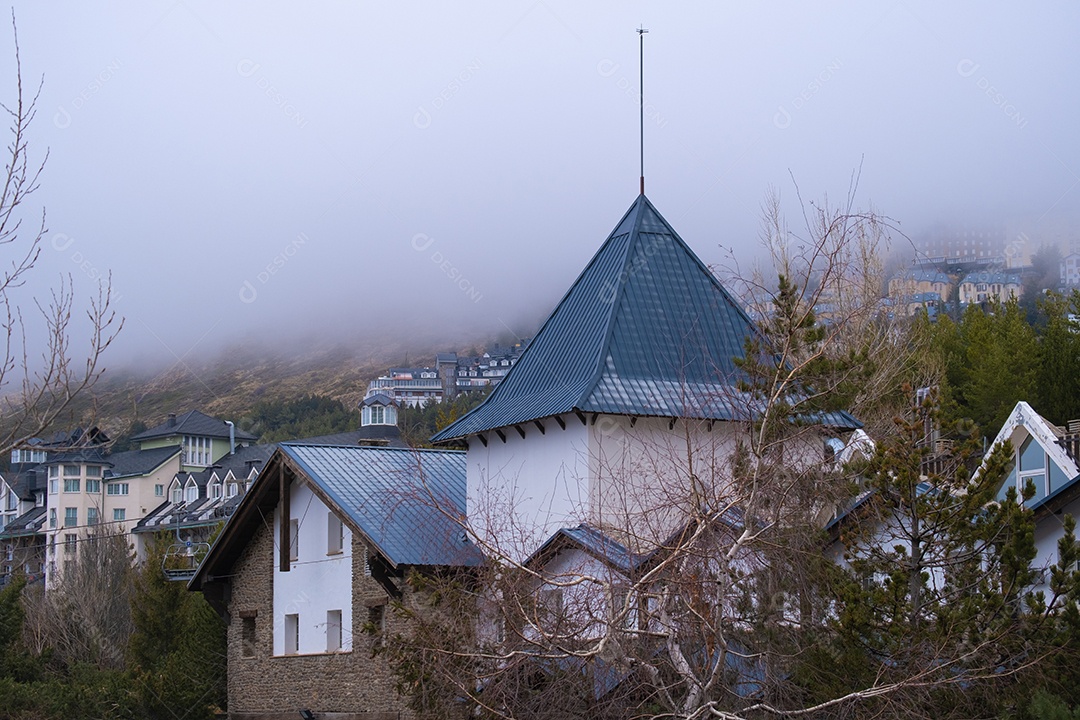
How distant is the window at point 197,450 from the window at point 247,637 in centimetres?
6820

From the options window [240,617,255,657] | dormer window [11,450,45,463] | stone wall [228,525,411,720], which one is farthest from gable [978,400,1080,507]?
dormer window [11,450,45,463]

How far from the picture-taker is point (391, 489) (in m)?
23.6

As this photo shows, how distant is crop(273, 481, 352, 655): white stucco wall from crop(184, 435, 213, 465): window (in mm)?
69834

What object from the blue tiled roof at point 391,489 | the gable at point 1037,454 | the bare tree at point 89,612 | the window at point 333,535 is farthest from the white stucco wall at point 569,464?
the bare tree at point 89,612

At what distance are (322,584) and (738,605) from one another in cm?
1698

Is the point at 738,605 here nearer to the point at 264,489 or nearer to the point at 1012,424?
the point at 1012,424

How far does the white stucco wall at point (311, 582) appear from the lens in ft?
94.2

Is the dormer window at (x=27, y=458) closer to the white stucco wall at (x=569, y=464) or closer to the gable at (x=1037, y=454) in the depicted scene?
the white stucco wall at (x=569, y=464)

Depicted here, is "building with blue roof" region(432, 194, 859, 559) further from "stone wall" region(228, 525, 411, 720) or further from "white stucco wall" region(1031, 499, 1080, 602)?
"stone wall" region(228, 525, 411, 720)

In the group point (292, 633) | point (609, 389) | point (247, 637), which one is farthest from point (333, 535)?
point (609, 389)

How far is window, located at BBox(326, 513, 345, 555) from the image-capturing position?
95.7 ft

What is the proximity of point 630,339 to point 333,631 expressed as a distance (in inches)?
431

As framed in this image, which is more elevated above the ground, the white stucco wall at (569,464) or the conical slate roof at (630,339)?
the conical slate roof at (630,339)

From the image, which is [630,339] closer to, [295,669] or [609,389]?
[609,389]
